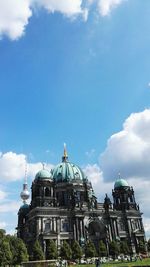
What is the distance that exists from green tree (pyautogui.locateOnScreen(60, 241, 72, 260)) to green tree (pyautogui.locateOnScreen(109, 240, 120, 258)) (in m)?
15.1

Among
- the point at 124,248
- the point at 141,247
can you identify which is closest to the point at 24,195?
the point at 124,248

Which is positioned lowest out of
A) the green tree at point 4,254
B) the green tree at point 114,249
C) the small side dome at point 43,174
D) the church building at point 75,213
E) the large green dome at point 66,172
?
the green tree at point 4,254

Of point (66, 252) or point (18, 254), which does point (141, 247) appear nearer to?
point (66, 252)

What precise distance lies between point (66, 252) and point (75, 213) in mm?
15201

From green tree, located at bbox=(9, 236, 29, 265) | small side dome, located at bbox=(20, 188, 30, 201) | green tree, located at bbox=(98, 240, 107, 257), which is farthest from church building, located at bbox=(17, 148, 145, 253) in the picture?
small side dome, located at bbox=(20, 188, 30, 201)

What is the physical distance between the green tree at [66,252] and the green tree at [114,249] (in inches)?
593

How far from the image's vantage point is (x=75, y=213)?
3551 inches

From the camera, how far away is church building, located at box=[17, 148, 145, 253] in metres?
85.4

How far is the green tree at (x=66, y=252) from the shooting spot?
7644cm

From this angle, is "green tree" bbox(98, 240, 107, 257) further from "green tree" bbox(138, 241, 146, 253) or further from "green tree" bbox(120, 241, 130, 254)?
"green tree" bbox(138, 241, 146, 253)

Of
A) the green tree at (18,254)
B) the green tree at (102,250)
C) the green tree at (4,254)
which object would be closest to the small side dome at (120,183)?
the green tree at (102,250)

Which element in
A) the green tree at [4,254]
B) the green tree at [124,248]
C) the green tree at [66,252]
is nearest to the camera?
the green tree at [4,254]

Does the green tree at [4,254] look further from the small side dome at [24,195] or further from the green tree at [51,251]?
the small side dome at [24,195]

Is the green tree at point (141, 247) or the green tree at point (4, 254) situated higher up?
the green tree at point (141, 247)
